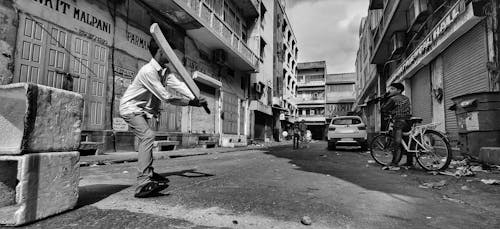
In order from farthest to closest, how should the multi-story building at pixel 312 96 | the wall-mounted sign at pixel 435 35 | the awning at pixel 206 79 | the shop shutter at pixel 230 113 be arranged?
the multi-story building at pixel 312 96 < the shop shutter at pixel 230 113 < the awning at pixel 206 79 < the wall-mounted sign at pixel 435 35

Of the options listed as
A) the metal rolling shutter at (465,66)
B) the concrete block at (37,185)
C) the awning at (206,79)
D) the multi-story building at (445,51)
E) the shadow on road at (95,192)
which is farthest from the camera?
the awning at (206,79)

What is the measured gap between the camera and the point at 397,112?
6570 millimetres

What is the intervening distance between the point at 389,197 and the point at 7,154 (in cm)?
387

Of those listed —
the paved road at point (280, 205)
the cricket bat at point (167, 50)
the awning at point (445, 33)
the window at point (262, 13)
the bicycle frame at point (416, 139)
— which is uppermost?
the window at point (262, 13)

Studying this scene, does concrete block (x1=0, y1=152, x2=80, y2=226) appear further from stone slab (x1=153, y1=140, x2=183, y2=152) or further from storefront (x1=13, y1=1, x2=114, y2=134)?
stone slab (x1=153, y1=140, x2=183, y2=152)

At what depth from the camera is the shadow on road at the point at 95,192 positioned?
10.1 ft

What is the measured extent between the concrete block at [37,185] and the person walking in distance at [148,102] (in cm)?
75

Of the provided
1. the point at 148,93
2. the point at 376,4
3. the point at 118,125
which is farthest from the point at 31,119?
the point at 376,4

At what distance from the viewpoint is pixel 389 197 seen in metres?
3.68

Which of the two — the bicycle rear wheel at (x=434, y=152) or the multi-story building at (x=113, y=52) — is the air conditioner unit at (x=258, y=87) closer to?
the multi-story building at (x=113, y=52)

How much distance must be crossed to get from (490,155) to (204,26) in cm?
1186

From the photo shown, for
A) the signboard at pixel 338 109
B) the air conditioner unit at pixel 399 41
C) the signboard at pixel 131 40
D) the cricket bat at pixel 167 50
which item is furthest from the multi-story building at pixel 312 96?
the cricket bat at pixel 167 50

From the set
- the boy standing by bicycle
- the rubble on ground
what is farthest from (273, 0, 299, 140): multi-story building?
the rubble on ground

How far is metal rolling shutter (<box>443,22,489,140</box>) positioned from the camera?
8.37m
